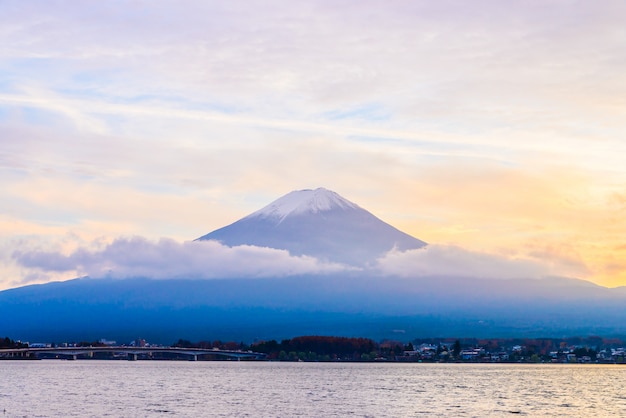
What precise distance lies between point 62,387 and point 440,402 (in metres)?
31.7

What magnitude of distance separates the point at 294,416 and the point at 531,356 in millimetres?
145615

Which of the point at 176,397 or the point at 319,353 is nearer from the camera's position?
the point at 176,397

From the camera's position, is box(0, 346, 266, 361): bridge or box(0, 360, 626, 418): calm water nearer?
box(0, 360, 626, 418): calm water

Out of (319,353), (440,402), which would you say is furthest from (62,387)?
(319,353)

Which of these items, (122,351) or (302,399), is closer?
(302,399)

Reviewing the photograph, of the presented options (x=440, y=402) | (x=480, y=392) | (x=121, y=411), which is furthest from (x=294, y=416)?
(x=480, y=392)

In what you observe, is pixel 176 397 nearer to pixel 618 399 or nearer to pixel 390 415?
pixel 390 415

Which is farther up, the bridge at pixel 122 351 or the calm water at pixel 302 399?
the bridge at pixel 122 351

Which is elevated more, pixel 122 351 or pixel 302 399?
pixel 122 351

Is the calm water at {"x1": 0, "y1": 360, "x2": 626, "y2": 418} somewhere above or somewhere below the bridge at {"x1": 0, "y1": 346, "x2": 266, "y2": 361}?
below

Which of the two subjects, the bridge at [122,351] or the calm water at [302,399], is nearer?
the calm water at [302,399]

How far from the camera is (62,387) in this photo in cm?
8800

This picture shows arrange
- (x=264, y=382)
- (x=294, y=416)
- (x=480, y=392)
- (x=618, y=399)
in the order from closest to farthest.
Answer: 1. (x=294, y=416)
2. (x=618, y=399)
3. (x=480, y=392)
4. (x=264, y=382)

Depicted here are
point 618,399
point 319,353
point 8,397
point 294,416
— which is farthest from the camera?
point 319,353
